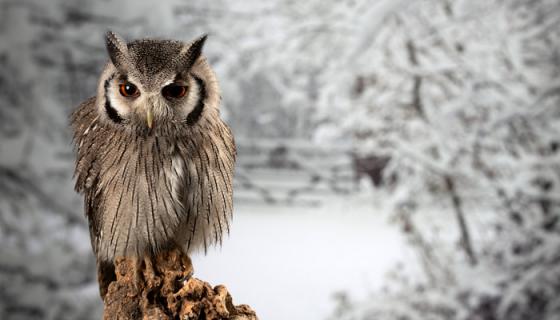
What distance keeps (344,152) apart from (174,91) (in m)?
1.34

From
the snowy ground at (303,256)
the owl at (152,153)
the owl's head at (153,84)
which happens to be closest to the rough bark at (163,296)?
the owl at (152,153)

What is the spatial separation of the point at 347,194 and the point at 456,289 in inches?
21.3

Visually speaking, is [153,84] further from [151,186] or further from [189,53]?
[151,186]

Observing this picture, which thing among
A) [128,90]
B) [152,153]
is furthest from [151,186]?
[128,90]

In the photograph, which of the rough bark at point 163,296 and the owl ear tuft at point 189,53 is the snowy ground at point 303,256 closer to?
the rough bark at point 163,296

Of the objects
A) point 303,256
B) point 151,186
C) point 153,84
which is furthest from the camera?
point 303,256

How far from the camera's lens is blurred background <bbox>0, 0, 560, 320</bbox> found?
207cm

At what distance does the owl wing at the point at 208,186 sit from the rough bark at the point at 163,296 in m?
0.10

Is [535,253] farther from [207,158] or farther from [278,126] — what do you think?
[207,158]

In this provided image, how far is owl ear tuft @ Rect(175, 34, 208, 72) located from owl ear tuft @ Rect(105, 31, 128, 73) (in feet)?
Answer: 0.26

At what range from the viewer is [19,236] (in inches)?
81.7

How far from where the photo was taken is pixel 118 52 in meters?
0.86

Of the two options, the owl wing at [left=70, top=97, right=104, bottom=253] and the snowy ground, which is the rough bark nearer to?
the owl wing at [left=70, top=97, right=104, bottom=253]

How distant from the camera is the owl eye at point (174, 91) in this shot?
872 mm
